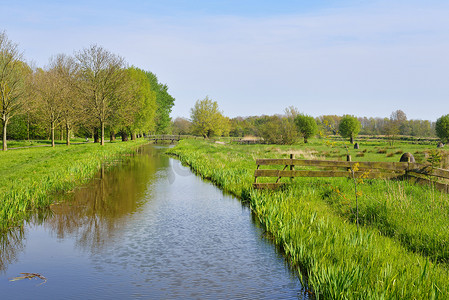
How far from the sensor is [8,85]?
39.8 metres

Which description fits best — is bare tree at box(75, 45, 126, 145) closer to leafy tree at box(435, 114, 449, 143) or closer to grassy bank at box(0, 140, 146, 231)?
grassy bank at box(0, 140, 146, 231)

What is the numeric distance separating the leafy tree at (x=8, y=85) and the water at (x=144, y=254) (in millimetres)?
28889

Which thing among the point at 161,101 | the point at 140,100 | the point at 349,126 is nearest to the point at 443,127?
the point at 349,126

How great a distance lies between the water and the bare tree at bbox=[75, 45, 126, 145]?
119 ft

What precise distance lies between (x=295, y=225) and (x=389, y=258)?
9.93 feet

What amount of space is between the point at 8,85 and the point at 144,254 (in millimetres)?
38770

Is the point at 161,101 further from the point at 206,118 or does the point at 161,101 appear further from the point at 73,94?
the point at 73,94

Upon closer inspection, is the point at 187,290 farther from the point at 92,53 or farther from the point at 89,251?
the point at 92,53

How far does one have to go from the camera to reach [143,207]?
1471 centimetres

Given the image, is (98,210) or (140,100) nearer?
(98,210)

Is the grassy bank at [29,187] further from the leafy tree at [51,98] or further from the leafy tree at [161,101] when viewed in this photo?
the leafy tree at [161,101]

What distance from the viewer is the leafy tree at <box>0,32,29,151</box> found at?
125ft

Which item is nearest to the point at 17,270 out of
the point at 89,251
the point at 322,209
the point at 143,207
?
the point at 89,251

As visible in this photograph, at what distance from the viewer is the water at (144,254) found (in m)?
7.08
